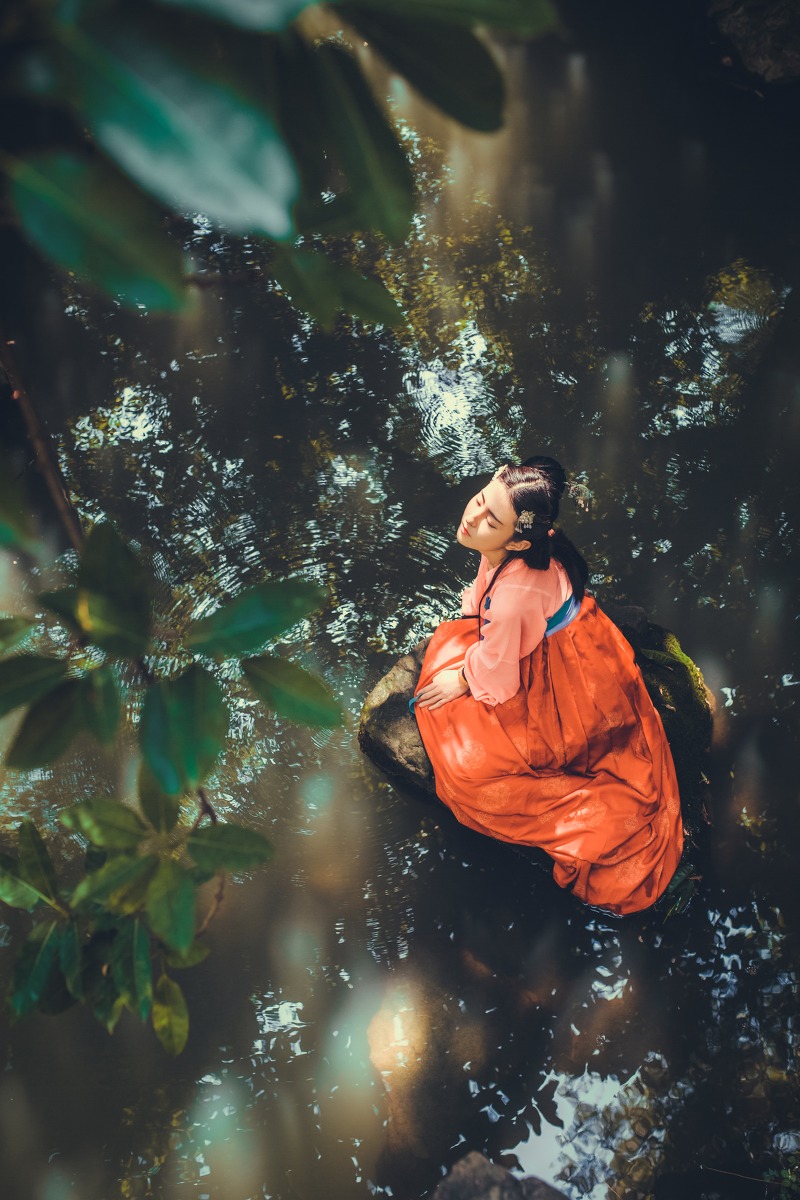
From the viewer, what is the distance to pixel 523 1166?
5.77 feet

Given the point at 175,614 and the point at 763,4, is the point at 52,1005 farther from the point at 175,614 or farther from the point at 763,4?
the point at 763,4

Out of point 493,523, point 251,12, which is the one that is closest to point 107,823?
point 251,12

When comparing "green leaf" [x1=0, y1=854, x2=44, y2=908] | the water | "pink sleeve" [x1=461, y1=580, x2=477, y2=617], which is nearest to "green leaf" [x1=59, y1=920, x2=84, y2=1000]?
"green leaf" [x1=0, y1=854, x2=44, y2=908]

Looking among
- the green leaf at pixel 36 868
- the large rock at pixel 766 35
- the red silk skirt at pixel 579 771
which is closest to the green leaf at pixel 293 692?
the green leaf at pixel 36 868

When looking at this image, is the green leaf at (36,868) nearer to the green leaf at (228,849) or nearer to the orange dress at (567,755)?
the green leaf at (228,849)

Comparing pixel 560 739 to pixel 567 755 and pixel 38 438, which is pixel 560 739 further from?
pixel 38 438

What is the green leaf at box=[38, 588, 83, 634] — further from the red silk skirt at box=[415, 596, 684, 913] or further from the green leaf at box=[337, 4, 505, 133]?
the red silk skirt at box=[415, 596, 684, 913]

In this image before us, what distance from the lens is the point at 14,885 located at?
917mm

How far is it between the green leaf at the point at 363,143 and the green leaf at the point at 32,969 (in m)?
0.76

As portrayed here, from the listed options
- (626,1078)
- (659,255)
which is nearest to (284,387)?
(659,255)

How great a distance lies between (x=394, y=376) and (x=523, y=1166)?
2.55 metres

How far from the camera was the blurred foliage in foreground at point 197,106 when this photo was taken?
1.03 feet

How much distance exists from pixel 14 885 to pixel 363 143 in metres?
0.88

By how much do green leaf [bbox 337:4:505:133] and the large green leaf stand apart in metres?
0.10
